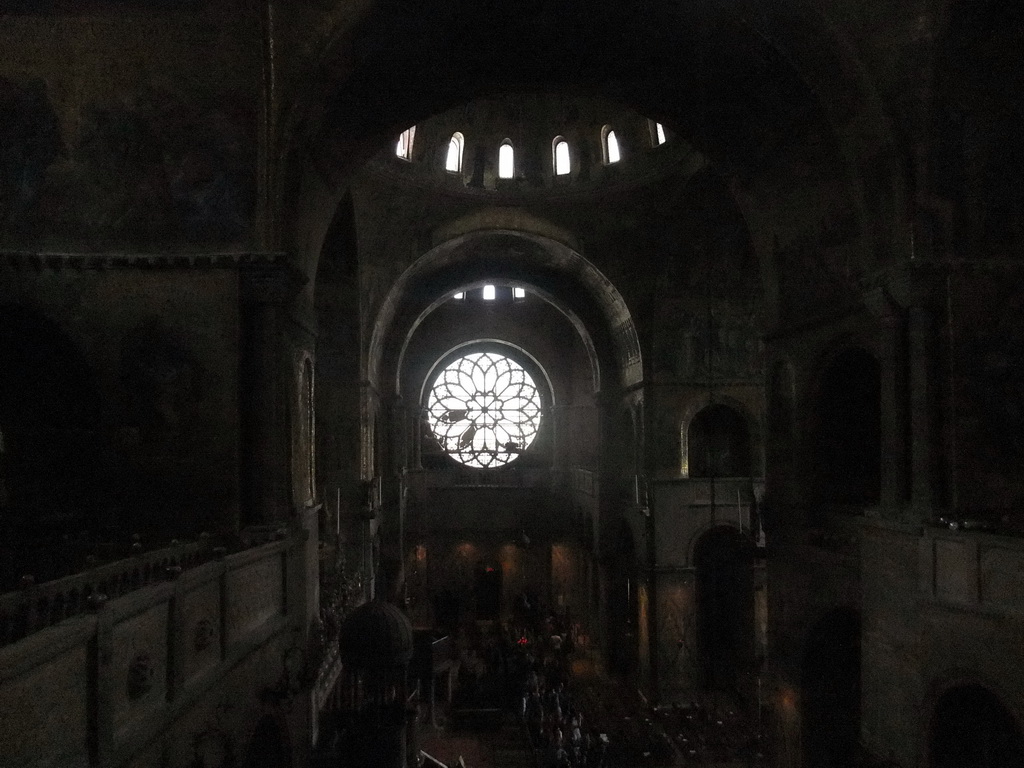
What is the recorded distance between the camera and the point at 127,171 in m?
11.8

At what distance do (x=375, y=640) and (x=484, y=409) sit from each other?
2383cm

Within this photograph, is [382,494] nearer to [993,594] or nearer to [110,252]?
[110,252]

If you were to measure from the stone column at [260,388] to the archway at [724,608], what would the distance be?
14977 mm

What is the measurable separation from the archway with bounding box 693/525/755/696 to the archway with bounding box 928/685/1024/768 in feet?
43.7

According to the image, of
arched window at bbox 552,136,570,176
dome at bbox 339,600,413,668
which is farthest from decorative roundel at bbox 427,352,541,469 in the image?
dome at bbox 339,600,413,668

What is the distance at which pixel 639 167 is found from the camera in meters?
22.2

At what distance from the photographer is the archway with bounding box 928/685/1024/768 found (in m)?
10.2

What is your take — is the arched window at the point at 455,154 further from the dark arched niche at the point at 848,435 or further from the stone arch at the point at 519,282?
the dark arched niche at the point at 848,435

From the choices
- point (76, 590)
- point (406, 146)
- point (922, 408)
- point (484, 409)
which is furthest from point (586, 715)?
point (76, 590)

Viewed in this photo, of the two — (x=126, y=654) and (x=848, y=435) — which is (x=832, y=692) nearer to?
(x=848, y=435)

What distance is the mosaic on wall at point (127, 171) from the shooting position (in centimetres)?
1162

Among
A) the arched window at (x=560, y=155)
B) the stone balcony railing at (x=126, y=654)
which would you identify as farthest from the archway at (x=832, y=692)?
the arched window at (x=560, y=155)

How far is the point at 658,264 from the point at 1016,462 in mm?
12696

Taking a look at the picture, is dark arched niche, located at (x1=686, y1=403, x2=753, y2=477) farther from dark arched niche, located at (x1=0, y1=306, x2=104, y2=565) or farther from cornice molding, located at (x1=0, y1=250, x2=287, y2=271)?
dark arched niche, located at (x1=0, y1=306, x2=104, y2=565)
